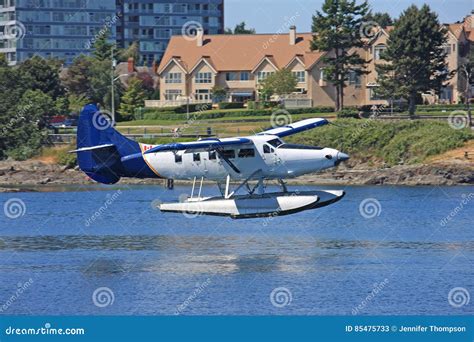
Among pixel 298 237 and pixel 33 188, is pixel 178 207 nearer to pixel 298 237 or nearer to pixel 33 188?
pixel 298 237

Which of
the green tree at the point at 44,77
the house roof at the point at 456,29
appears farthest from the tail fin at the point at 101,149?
the house roof at the point at 456,29

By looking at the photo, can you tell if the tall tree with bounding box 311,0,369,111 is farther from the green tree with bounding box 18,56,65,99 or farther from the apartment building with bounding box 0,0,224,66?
the apartment building with bounding box 0,0,224,66

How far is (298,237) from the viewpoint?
45.3 m

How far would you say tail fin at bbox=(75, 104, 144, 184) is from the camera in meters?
45.2

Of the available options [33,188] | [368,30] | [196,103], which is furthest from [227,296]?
[196,103]

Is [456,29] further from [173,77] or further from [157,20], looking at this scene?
[157,20]

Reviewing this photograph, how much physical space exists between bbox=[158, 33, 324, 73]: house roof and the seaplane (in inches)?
2615

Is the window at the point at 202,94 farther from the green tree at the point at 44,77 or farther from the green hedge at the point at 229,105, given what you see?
the green tree at the point at 44,77

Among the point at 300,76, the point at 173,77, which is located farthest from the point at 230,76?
the point at 300,76

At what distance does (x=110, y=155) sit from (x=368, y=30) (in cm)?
5781

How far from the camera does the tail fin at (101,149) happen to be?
4519 centimetres

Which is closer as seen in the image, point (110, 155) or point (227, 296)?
point (227, 296)

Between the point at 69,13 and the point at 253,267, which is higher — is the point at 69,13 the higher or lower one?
the higher one

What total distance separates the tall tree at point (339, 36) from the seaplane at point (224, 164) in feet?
172
